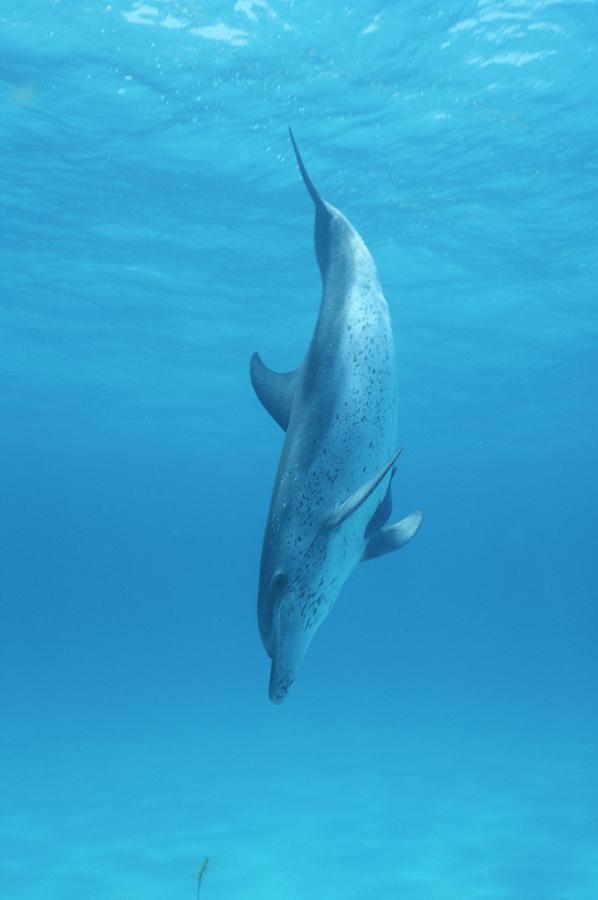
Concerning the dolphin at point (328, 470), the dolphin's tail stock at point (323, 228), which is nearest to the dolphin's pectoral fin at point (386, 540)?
the dolphin at point (328, 470)

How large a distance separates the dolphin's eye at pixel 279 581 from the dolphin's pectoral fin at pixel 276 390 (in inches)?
27.1

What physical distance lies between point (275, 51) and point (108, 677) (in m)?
45.2

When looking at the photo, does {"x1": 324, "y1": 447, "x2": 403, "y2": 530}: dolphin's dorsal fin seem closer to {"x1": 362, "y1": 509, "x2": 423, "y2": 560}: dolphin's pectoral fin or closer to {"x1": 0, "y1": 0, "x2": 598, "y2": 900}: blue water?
{"x1": 362, "y1": 509, "x2": 423, "y2": 560}: dolphin's pectoral fin

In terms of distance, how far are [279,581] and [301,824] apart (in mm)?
15074

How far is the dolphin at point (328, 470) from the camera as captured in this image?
8.44 ft

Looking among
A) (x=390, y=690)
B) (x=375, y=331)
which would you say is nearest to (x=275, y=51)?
(x=375, y=331)

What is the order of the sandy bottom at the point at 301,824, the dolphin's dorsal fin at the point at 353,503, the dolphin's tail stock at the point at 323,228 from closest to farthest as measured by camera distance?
the dolphin's dorsal fin at the point at 353,503
the dolphin's tail stock at the point at 323,228
the sandy bottom at the point at 301,824

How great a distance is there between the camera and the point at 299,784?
64.2ft

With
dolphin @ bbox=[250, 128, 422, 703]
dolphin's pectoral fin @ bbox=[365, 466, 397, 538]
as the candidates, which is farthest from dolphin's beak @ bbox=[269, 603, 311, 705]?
dolphin's pectoral fin @ bbox=[365, 466, 397, 538]

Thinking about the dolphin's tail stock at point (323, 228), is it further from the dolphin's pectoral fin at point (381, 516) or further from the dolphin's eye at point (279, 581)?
the dolphin's eye at point (279, 581)

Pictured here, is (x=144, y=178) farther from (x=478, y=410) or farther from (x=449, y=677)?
(x=449, y=677)

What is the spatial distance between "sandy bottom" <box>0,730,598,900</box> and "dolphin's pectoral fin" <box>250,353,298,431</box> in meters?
10.7

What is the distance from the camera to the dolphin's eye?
253 cm

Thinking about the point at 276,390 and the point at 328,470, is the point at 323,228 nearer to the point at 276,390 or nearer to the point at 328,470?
the point at 276,390
